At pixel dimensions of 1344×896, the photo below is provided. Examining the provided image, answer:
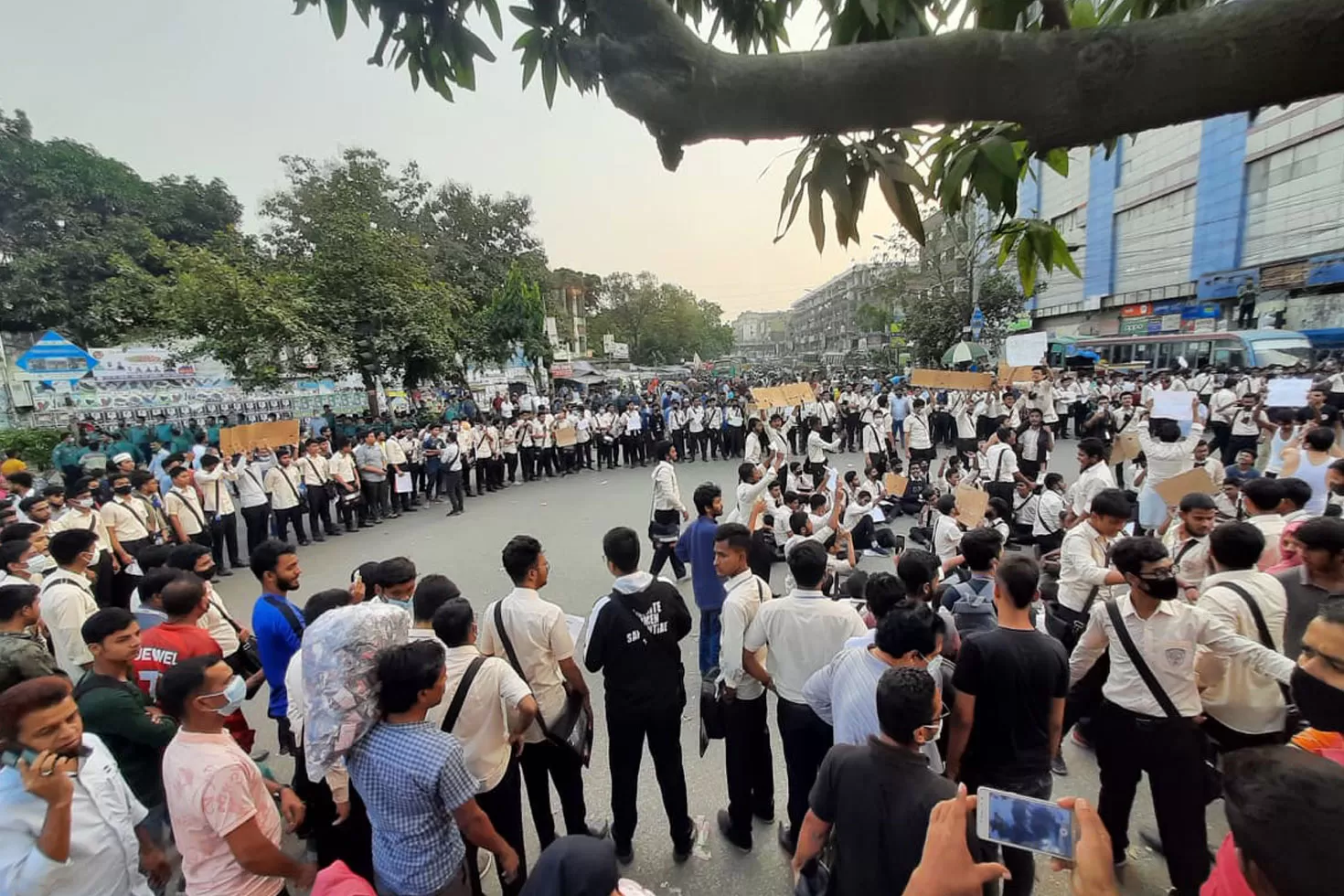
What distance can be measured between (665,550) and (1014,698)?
14.2ft

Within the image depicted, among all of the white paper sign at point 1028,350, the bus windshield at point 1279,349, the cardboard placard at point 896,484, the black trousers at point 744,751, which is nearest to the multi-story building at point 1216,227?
the bus windshield at point 1279,349

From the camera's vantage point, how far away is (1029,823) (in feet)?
3.82

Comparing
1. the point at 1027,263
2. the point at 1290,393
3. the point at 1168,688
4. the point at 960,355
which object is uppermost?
the point at 1027,263

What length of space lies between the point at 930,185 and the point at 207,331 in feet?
50.0

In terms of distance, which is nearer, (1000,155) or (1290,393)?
(1000,155)

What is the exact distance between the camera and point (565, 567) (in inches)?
294

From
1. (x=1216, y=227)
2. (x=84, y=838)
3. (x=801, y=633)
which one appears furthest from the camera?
(x=1216, y=227)

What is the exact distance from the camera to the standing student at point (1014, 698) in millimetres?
2268

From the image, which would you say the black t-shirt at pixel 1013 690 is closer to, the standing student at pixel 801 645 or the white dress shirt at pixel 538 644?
the standing student at pixel 801 645

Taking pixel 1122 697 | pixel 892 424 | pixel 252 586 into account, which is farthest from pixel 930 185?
pixel 892 424

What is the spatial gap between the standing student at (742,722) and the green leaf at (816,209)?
6.68 feet

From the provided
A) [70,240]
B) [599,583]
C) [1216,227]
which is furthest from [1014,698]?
[1216,227]

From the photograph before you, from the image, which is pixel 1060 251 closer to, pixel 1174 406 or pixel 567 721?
pixel 567 721

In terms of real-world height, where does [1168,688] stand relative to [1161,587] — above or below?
below
